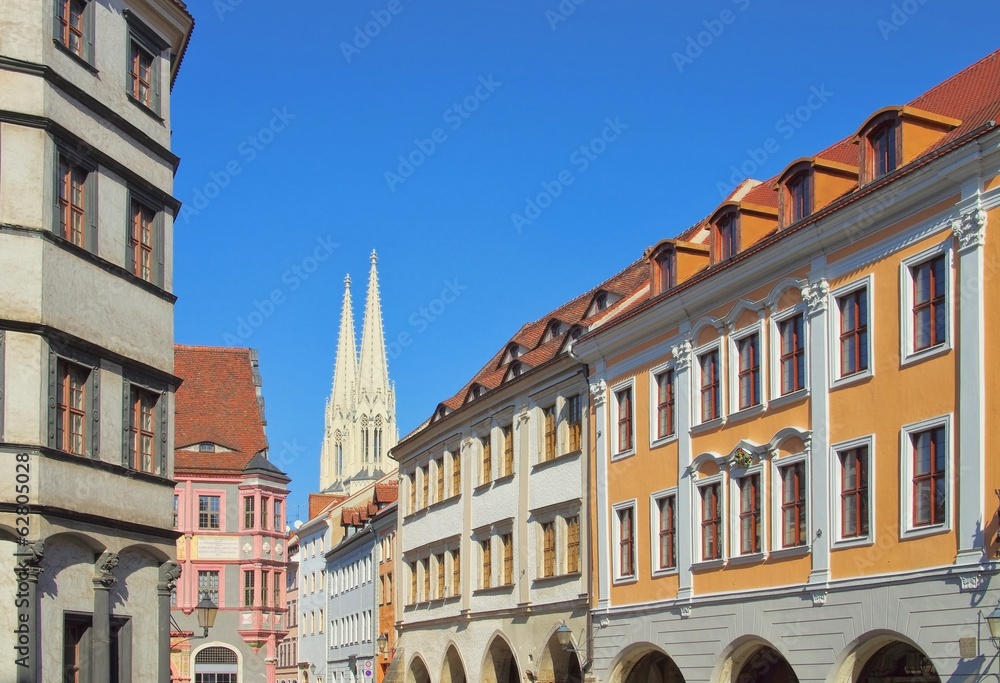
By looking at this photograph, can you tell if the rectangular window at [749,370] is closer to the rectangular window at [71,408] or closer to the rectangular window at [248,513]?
the rectangular window at [71,408]

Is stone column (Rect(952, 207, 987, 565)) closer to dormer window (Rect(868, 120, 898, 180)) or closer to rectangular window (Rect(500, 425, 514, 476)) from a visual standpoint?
dormer window (Rect(868, 120, 898, 180))

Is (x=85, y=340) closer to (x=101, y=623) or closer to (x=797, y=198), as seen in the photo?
(x=101, y=623)

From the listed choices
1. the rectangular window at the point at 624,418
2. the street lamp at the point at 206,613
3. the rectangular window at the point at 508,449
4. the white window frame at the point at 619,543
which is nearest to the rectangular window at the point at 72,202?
the street lamp at the point at 206,613

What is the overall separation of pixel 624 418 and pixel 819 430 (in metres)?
9.27

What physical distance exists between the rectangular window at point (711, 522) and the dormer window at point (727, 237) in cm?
513

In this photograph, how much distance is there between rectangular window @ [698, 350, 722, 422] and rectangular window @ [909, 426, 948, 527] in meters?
7.06

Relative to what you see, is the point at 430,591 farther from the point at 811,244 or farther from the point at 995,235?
the point at 995,235

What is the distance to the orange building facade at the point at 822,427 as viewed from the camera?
24.5 m

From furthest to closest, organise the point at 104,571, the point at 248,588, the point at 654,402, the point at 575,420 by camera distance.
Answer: the point at 248,588, the point at 575,420, the point at 654,402, the point at 104,571

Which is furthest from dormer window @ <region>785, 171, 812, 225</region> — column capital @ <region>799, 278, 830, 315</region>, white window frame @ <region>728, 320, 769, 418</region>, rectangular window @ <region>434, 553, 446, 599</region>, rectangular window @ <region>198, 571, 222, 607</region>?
rectangular window @ <region>198, 571, 222, 607</region>

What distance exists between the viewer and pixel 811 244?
94.6 ft

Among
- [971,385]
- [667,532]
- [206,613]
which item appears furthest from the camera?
[667,532]

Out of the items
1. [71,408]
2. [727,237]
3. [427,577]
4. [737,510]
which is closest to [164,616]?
[71,408]

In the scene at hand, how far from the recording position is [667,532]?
34.5 m
